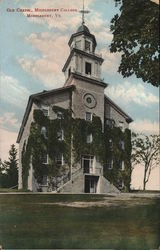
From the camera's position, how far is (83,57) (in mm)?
4785

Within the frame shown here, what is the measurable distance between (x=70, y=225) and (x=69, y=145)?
1032 mm

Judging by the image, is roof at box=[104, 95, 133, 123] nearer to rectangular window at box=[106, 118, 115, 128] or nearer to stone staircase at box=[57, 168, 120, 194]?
rectangular window at box=[106, 118, 115, 128]

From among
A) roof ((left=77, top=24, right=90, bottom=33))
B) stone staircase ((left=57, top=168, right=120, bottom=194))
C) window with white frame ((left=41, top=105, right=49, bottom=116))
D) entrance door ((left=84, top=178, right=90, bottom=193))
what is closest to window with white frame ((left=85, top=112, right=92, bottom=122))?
window with white frame ((left=41, top=105, right=49, bottom=116))

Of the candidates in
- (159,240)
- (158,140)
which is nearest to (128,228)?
(159,240)

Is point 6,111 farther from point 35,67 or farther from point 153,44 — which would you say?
point 153,44

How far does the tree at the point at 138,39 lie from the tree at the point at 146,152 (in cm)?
75

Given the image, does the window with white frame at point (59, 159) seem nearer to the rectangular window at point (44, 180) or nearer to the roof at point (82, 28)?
the rectangular window at point (44, 180)

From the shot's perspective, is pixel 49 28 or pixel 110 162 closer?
pixel 49 28

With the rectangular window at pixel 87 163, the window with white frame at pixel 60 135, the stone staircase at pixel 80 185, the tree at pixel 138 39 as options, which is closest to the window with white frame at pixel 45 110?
the window with white frame at pixel 60 135

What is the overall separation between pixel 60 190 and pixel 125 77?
1726mm

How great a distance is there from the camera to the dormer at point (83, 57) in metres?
4.59

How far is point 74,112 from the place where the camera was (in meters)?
4.78

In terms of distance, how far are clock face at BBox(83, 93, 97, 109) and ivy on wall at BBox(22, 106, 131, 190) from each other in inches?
7.0

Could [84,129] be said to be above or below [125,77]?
below
